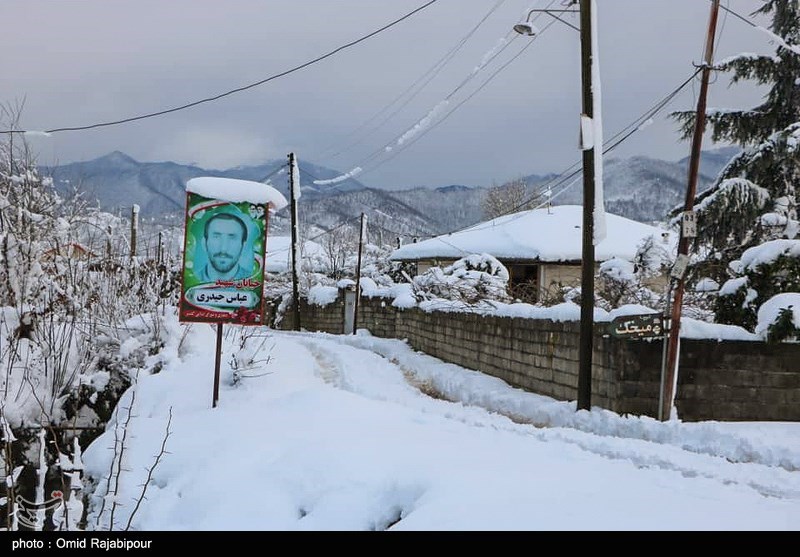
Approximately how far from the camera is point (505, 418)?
9.58m

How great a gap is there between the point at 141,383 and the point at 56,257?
3478 millimetres

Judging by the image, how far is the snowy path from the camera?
602 centimetres

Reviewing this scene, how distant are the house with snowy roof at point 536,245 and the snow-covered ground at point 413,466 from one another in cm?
1440

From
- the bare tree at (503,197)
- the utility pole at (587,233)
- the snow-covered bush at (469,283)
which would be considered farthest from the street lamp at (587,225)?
the bare tree at (503,197)

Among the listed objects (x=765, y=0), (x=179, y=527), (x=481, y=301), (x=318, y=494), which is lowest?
(x=179, y=527)

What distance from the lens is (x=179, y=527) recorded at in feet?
16.6

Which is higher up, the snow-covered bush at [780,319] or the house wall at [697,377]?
the snow-covered bush at [780,319]

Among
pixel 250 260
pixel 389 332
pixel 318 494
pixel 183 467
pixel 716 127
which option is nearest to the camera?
pixel 318 494

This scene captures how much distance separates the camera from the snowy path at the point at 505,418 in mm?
6021

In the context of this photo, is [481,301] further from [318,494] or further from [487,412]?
[318,494]

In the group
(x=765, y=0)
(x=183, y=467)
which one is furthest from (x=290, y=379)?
(x=765, y=0)

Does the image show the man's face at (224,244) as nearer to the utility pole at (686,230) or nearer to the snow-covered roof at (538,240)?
the utility pole at (686,230)

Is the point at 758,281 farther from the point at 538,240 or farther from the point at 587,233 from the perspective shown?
the point at 538,240

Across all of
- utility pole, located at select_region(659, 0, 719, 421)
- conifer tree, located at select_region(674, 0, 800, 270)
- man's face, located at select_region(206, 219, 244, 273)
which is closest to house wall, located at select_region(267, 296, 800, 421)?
utility pole, located at select_region(659, 0, 719, 421)
